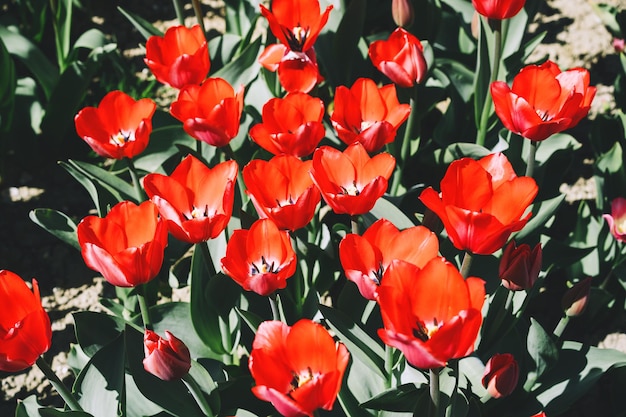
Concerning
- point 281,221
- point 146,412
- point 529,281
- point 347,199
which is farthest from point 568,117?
point 146,412

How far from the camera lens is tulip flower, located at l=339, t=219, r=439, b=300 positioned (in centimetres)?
128

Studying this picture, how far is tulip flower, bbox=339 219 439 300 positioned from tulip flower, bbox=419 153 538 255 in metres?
0.05

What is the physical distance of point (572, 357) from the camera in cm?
175

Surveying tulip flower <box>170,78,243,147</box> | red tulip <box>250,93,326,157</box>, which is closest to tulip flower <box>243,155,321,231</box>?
red tulip <box>250,93,326,157</box>

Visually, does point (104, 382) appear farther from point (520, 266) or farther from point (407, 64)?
point (407, 64)

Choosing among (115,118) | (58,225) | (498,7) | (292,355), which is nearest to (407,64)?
(498,7)

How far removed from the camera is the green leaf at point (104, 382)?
5.02ft

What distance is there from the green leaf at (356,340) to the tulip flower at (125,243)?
35cm

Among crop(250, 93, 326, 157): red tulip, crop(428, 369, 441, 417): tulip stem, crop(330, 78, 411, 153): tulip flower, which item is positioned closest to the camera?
crop(428, 369, 441, 417): tulip stem

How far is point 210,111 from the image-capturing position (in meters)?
1.73

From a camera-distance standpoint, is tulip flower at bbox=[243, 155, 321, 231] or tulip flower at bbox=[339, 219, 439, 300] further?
tulip flower at bbox=[243, 155, 321, 231]

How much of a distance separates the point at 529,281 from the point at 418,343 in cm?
44

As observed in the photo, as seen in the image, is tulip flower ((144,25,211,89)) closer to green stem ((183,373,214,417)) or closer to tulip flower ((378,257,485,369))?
Answer: green stem ((183,373,214,417))

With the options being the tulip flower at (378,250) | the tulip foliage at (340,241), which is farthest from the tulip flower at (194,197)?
the tulip flower at (378,250)
